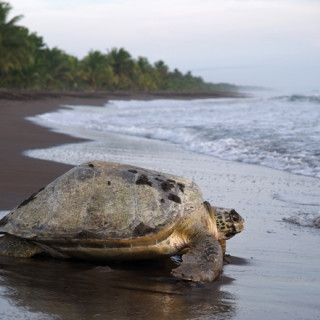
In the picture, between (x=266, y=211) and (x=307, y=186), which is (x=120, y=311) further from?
(x=307, y=186)

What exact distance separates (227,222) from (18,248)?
147cm

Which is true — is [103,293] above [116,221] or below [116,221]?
below

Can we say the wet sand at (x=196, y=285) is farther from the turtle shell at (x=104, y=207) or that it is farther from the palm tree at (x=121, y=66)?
the palm tree at (x=121, y=66)

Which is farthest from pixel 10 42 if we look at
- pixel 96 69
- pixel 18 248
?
pixel 18 248

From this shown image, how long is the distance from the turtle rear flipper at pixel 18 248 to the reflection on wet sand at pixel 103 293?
0.21 ft

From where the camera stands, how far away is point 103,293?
3.26 m

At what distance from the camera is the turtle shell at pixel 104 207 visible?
3.80 metres

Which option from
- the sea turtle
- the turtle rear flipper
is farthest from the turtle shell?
the turtle rear flipper

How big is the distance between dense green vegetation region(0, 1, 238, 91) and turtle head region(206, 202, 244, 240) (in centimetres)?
3742

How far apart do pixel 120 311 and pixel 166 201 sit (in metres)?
1.19

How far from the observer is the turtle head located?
14.1 feet

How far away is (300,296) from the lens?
3293 mm

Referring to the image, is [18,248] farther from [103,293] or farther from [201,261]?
[201,261]

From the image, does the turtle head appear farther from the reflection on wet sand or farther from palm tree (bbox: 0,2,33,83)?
palm tree (bbox: 0,2,33,83)
